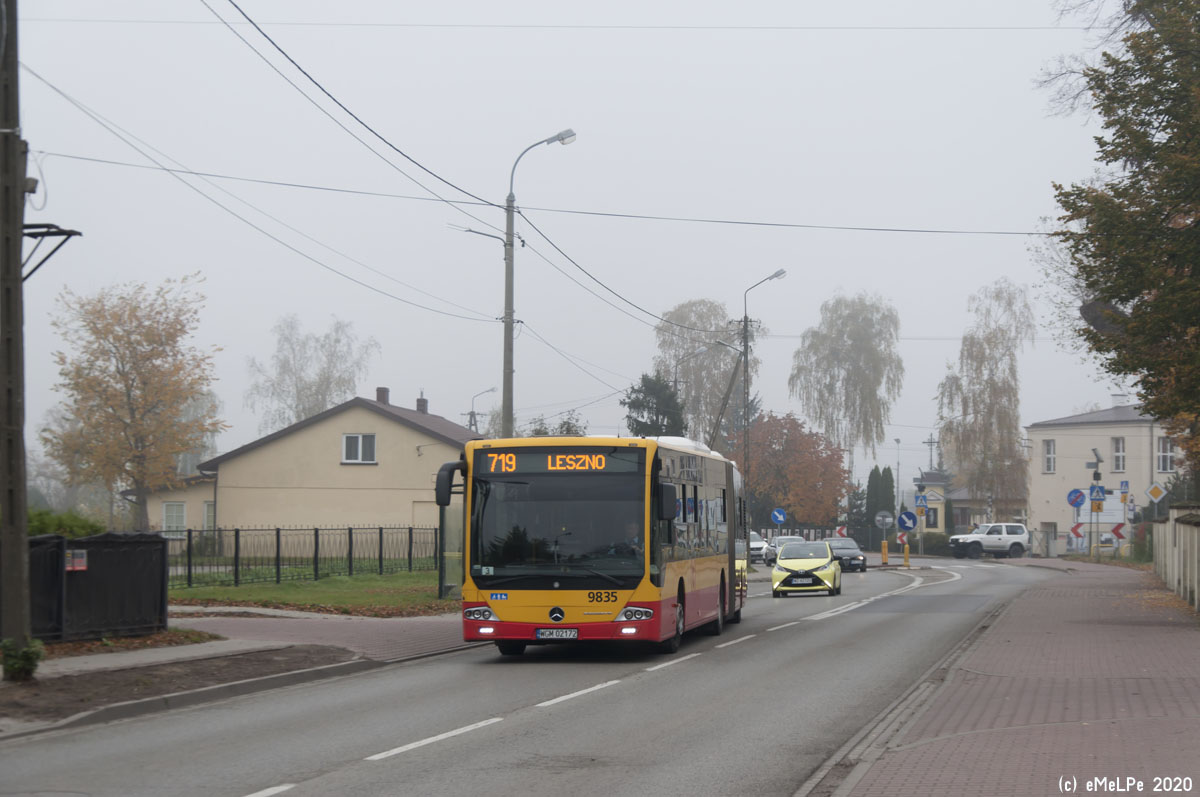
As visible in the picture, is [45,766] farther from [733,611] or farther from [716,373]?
[716,373]

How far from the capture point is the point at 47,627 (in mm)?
16078

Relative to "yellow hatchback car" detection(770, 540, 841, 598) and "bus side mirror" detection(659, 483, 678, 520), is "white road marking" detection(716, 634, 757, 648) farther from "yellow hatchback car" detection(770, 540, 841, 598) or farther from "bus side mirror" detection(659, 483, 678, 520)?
"yellow hatchback car" detection(770, 540, 841, 598)

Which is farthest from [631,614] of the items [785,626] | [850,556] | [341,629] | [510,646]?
[850,556]

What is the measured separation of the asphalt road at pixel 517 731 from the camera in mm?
8773

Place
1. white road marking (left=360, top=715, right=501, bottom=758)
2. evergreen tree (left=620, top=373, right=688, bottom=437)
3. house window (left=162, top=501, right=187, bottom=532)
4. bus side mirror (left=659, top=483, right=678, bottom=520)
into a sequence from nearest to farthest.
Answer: white road marking (left=360, top=715, right=501, bottom=758)
bus side mirror (left=659, top=483, right=678, bottom=520)
house window (left=162, top=501, right=187, bottom=532)
evergreen tree (left=620, top=373, right=688, bottom=437)

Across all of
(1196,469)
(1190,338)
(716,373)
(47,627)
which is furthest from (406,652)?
(716,373)

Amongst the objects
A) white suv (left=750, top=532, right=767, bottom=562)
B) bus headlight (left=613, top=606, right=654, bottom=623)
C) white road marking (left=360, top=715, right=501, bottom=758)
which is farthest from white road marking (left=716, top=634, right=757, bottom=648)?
white suv (left=750, top=532, right=767, bottom=562)

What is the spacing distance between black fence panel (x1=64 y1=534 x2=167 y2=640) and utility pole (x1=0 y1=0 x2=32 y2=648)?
3.37m

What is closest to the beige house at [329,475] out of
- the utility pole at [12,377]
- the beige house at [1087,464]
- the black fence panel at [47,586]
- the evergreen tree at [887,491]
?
the black fence panel at [47,586]

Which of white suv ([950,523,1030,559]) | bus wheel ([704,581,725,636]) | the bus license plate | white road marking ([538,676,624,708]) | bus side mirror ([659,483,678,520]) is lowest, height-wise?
white suv ([950,523,1030,559])

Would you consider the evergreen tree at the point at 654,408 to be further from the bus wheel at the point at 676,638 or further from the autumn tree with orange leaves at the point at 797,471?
the bus wheel at the point at 676,638

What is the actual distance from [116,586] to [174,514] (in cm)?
4095

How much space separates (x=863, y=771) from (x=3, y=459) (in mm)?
8841

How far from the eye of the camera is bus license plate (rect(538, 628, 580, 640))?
54.2ft
